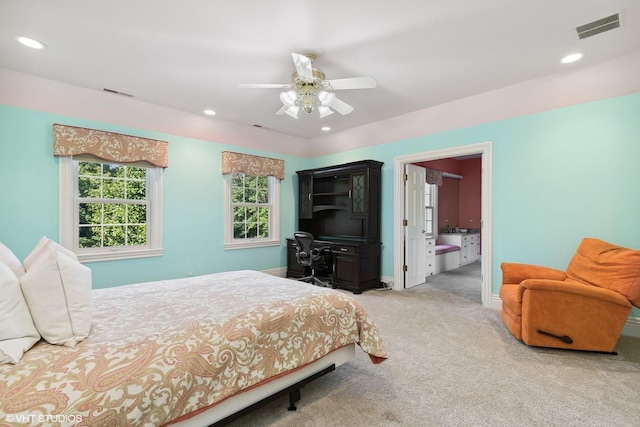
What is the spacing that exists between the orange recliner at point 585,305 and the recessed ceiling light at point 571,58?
6.03 feet

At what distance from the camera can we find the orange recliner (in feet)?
7.68

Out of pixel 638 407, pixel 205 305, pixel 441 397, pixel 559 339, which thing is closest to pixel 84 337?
pixel 205 305

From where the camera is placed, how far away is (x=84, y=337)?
1.31m

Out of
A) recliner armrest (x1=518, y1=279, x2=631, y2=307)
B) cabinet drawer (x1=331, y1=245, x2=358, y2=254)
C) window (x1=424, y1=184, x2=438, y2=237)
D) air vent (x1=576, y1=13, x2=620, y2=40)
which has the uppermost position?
air vent (x1=576, y1=13, x2=620, y2=40)

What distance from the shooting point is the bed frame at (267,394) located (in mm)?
1364

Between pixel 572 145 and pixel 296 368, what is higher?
pixel 572 145

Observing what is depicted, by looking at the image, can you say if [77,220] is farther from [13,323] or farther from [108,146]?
[13,323]

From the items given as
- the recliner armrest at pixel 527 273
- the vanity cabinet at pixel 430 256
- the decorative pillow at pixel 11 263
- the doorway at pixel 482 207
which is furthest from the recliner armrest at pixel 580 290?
the decorative pillow at pixel 11 263

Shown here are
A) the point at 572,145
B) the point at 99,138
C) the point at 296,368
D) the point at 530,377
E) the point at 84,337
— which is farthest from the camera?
the point at 99,138

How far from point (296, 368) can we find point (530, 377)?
174 cm

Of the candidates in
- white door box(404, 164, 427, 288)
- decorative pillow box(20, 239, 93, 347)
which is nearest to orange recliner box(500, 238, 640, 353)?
white door box(404, 164, 427, 288)

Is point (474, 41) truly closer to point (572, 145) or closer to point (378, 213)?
point (572, 145)

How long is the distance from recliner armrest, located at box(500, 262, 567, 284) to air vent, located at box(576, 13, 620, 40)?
85.5 inches

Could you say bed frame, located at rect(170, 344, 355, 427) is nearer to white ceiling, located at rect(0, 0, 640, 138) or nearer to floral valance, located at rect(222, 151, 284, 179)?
white ceiling, located at rect(0, 0, 640, 138)
